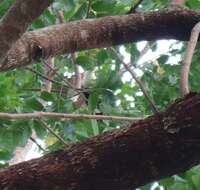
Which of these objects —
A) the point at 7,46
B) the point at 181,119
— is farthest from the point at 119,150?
the point at 7,46

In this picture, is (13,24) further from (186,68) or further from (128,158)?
(186,68)

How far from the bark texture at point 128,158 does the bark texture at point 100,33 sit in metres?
0.43

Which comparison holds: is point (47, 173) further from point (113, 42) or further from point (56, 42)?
point (113, 42)

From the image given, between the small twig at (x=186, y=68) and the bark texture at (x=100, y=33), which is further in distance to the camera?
the bark texture at (x=100, y=33)

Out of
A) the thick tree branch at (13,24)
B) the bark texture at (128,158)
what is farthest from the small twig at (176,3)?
the thick tree branch at (13,24)

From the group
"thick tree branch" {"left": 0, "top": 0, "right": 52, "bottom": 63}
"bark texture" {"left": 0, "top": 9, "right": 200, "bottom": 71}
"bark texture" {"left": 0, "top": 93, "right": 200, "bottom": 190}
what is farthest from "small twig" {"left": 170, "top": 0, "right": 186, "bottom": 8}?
"thick tree branch" {"left": 0, "top": 0, "right": 52, "bottom": 63}

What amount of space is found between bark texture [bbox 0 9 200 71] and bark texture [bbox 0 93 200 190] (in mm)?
427

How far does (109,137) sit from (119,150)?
0.06m

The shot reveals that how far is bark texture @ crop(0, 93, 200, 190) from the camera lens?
134cm

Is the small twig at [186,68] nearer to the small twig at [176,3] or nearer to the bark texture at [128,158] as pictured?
the bark texture at [128,158]

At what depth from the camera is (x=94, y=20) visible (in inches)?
82.9

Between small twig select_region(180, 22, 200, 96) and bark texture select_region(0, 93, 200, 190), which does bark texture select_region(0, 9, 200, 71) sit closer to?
small twig select_region(180, 22, 200, 96)

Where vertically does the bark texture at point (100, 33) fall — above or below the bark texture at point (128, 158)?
above

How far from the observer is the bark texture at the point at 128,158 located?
1341mm
